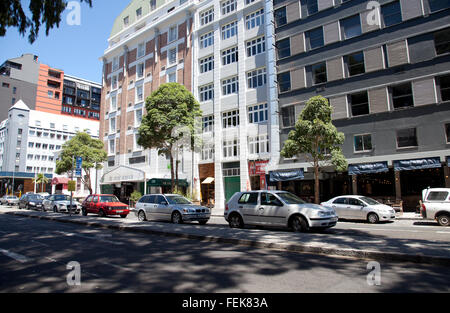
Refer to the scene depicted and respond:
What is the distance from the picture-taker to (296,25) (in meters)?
26.5

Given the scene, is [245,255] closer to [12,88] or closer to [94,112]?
[12,88]

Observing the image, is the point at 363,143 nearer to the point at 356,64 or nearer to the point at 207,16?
the point at 356,64

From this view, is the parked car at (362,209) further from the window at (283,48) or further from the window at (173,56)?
the window at (173,56)

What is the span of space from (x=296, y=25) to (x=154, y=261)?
2547cm

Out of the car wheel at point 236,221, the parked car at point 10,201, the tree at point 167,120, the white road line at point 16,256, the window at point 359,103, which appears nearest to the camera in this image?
the white road line at point 16,256

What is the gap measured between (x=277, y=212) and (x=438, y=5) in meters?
19.6

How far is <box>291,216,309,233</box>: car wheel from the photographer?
10488 mm

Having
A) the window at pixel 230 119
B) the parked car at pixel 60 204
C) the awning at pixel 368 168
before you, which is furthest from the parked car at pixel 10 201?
the awning at pixel 368 168

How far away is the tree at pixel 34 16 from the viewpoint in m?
7.43

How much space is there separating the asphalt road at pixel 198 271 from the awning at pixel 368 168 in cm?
1589

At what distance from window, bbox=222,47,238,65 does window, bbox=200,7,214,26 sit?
488 centimetres

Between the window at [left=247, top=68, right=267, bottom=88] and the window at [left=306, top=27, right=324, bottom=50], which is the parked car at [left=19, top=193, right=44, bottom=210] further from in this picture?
the window at [left=306, top=27, right=324, bottom=50]

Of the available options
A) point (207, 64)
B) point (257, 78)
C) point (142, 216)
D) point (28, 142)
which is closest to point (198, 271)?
point (142, 216)

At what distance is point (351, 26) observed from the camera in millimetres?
23750
